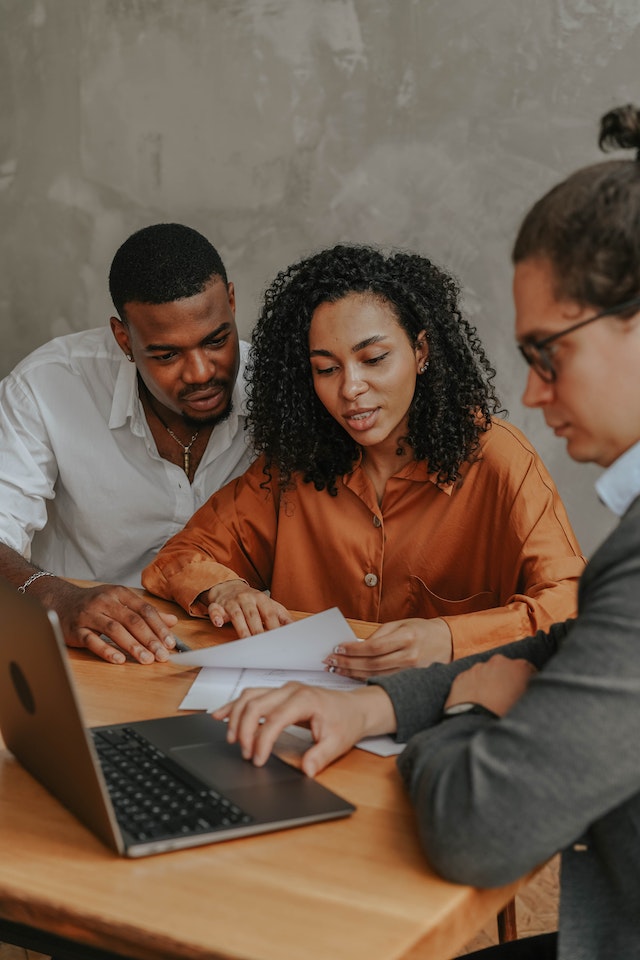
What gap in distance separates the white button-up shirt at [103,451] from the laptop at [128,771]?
1.32 metres

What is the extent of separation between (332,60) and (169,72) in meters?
0.57

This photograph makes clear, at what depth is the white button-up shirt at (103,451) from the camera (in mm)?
2529

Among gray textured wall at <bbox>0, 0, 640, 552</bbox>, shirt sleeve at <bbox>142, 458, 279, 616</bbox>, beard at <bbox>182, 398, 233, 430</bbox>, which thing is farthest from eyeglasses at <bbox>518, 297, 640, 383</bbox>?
gray textured wall at <bbox>0, 0, 640, 552</bbox>

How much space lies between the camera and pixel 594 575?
1.01 m

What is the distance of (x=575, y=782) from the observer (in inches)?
35.6

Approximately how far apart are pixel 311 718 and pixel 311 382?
3.51 feet

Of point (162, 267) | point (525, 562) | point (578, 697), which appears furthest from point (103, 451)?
point (578, 697)

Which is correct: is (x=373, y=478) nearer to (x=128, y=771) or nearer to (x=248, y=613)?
(x=248, y=613)

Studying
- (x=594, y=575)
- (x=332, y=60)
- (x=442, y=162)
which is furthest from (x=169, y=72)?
(x=594, y=575)

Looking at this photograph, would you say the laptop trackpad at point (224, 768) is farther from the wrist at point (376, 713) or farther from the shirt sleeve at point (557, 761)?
the shirt sleeve at point (557, 761)

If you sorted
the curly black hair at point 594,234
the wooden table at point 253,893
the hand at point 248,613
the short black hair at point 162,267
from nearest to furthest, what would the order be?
1. the wooden table at point 253,893
2. the curly black hair at point 594,234
3. the hand at point 248,613
4. the short black hair at point 162,267

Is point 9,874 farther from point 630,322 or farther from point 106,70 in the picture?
point 106,70

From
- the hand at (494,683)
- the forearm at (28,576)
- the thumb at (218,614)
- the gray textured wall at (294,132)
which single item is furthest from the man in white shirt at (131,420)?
the hand at (494,683)

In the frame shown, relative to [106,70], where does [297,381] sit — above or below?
below
